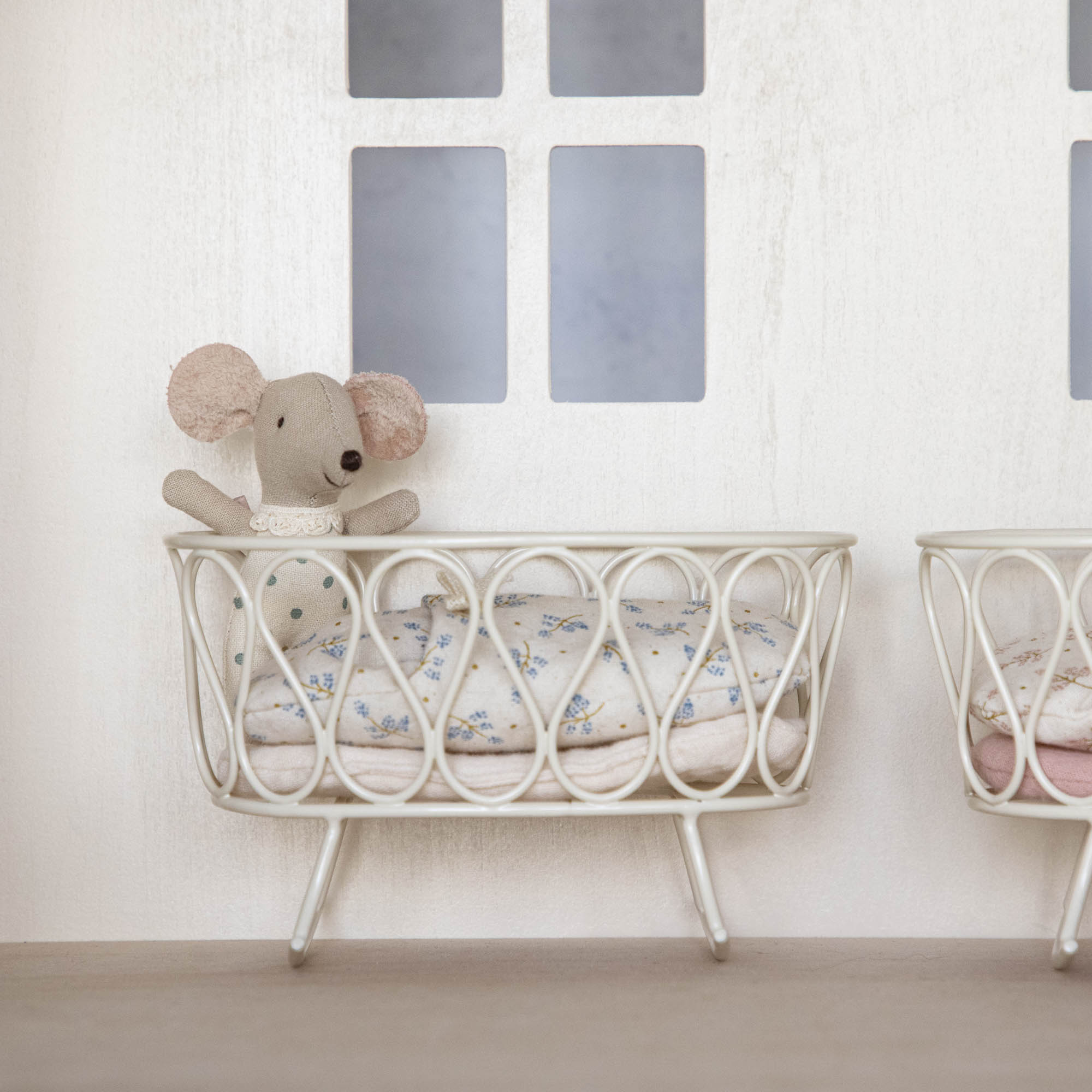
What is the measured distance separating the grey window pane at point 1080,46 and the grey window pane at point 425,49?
724 millimetres

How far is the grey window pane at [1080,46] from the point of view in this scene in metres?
1.34

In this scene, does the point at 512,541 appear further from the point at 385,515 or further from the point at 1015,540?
the point at 1015,540

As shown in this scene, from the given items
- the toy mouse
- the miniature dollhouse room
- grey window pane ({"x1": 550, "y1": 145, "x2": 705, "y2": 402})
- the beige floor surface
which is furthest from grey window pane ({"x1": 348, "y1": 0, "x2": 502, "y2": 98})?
the beige floor surface

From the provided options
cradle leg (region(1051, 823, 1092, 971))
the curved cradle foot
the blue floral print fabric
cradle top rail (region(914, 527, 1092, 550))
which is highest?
cradle top rail (region(914, 527, 1092, 550))

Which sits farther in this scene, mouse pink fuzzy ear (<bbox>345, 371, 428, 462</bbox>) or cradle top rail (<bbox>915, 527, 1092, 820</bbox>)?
mouse pink fuzzy ear (<bbox>345, 371, 428, 462</bbox>)

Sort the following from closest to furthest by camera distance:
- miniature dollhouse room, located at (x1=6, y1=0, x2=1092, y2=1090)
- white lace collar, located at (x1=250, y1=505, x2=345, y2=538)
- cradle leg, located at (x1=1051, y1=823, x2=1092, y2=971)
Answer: cradle leg, located at (x1=1051, y1=823, x2=1092, y2=971) → white lace collar, located at (x1=250, y1=505, x2=345, y2=538) → miniature dollhouse room, located at (x1=6, y1=0, x2=1092, y2=1090)

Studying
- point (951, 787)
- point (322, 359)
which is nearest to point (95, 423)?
point (322, 359)

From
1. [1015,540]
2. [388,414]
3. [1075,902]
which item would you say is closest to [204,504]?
[388,414]

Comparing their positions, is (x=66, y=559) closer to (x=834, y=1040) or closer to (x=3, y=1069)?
(x=3, y=1069)

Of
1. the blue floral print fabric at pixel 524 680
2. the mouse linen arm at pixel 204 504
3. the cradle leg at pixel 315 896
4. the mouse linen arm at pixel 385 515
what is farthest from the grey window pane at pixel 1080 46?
the cradle leg at pixel 315 896

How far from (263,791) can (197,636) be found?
0.17 meters

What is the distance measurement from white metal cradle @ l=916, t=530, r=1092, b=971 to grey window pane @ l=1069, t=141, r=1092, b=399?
0.39 m

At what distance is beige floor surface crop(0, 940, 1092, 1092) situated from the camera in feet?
3.08

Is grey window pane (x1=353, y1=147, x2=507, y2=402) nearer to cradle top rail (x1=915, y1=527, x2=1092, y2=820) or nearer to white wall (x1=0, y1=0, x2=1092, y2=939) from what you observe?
white wall (x1=0, y1=0, x2=1092, y2=939)
